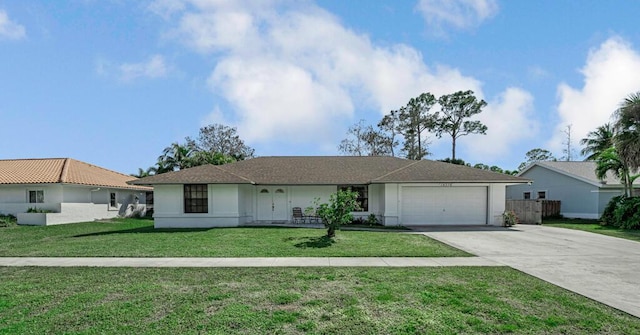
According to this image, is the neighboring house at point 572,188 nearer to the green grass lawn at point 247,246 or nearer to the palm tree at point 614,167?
the palm tree at point 614,167

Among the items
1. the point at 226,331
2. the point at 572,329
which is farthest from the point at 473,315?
the point at 226,331

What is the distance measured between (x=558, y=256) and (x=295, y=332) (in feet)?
31.4

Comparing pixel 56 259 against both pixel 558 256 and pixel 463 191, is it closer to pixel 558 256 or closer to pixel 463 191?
pixel 558 256

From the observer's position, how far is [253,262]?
31.4 ft

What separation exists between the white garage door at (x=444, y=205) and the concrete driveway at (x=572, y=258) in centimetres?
280

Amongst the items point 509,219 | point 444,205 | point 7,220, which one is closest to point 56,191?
point 7,220

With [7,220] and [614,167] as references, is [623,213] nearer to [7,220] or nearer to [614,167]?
[614,167]

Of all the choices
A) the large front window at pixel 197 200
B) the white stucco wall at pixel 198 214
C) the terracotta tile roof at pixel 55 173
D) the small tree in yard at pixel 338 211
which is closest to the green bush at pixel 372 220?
the small tree in yard at pixel 338 211

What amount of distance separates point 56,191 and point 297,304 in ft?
79.9

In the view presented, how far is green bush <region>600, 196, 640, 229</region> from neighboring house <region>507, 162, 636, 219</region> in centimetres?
347

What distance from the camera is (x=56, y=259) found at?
33.7 ft

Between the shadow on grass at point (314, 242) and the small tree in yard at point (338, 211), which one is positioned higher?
the small tree in yard at point (338, 211)

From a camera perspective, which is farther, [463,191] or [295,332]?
[463,191]

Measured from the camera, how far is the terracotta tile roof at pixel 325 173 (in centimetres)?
1916
